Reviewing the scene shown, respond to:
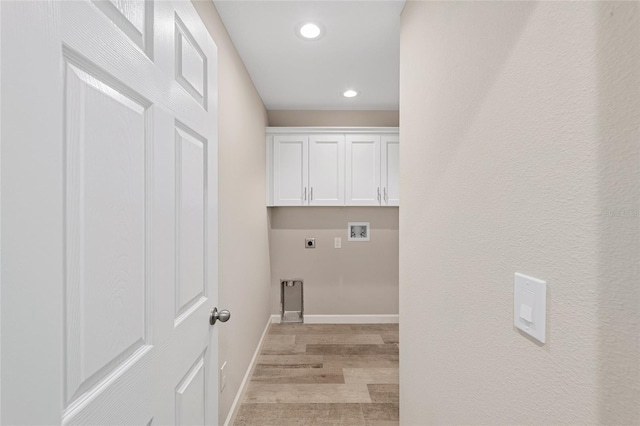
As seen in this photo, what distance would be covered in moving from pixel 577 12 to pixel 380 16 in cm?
150

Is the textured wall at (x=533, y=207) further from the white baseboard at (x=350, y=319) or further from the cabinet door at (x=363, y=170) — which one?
the white baseboard at (x=350, y=319)

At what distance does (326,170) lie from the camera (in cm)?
356

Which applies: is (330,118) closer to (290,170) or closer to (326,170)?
(326,170)

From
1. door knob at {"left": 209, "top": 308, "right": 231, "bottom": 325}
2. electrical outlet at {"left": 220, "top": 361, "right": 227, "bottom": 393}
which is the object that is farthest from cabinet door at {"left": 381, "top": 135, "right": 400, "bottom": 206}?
door knob at {"left": 209, "top": 308, "right": 231, "bottom": 325}

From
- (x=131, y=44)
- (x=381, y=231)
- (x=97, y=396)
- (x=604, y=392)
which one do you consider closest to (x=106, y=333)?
(x=97, y=396)

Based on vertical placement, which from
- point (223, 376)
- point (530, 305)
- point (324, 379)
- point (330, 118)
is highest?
point (330, 118)

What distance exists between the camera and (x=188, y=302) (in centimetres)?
102

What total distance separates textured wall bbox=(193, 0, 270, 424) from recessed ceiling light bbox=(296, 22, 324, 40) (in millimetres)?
454

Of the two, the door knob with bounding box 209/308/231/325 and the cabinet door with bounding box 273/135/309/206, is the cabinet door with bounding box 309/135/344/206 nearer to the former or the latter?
the cabinet door with bounding box 273/135/309/206

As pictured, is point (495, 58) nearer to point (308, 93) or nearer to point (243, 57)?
point (243, 57)

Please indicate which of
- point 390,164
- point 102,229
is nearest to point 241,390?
point 102,229

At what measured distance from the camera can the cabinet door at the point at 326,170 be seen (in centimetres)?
354

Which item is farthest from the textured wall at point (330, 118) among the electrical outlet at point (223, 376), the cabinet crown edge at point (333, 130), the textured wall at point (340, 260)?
the electrical outlet at point (223, 376)

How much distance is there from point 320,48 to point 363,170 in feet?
5.10
